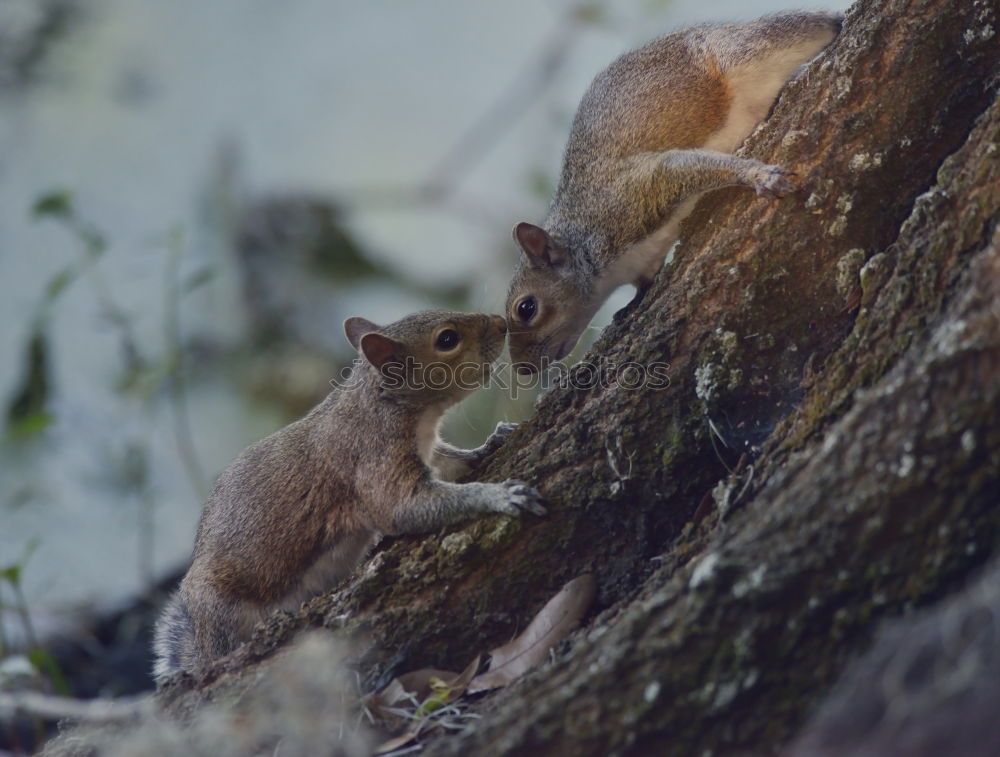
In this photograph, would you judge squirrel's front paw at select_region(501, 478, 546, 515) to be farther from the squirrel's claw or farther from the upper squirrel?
the upper squirrel

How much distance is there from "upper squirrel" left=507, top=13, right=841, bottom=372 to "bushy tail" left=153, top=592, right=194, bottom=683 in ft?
6.24

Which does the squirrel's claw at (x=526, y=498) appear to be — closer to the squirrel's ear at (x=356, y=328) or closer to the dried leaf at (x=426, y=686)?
the dried leaf at (x=426, y=686)

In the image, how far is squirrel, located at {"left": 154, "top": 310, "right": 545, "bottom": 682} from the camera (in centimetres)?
404

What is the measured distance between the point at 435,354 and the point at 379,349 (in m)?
0.27

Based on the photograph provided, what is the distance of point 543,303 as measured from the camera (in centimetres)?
479

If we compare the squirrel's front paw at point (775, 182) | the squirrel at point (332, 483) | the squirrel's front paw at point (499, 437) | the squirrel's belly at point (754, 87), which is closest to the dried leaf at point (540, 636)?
the squirrel at point (332, 483)

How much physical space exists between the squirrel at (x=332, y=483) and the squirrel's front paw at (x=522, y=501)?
52cm

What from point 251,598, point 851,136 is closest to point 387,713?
point 251,598

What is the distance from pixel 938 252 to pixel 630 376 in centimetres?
109

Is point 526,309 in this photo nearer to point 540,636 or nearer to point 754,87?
point 754,87

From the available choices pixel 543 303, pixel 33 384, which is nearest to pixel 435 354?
pixel 543 303

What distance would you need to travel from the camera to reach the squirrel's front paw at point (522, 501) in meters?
3.25

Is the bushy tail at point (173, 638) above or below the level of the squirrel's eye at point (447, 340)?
below

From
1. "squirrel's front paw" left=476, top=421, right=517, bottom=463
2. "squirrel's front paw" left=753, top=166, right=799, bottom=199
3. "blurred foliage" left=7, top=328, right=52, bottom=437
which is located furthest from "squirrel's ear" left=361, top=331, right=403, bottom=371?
"blurred foliage" left=7, top=328, right=52, bottom=437
